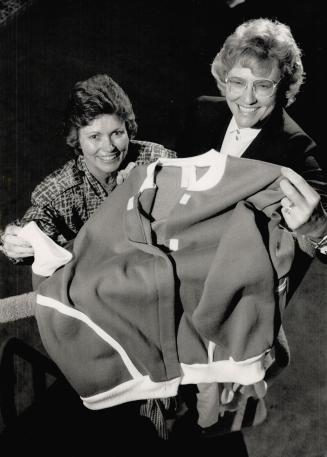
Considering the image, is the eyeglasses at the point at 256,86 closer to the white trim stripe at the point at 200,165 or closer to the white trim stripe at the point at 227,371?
the white trim stripe at the point at 200,165

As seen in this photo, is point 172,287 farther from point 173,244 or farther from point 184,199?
point 184,199

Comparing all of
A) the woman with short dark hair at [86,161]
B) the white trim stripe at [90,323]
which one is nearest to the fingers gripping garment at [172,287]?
the white trim stripe at [90,323]

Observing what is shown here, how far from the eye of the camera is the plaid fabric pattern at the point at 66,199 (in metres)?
1.34

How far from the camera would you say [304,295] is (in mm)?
2330

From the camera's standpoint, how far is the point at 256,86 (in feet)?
4.67

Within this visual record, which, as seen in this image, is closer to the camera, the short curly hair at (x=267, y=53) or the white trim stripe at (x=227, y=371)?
the white trim stripe at (x=227, y=371)

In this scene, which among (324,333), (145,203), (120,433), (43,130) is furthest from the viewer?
(43,130)

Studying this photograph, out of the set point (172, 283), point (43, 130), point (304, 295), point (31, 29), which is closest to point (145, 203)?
point (172, 283)

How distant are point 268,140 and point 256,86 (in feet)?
0.62

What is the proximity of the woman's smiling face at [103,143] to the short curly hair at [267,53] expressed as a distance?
0.47 metres

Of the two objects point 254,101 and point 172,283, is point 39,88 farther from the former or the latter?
point 172,283

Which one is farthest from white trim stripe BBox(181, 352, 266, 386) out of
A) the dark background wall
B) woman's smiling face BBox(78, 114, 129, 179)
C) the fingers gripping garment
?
the dark background wall

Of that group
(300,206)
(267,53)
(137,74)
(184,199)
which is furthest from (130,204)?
(137,74)

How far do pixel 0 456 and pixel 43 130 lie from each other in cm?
211
